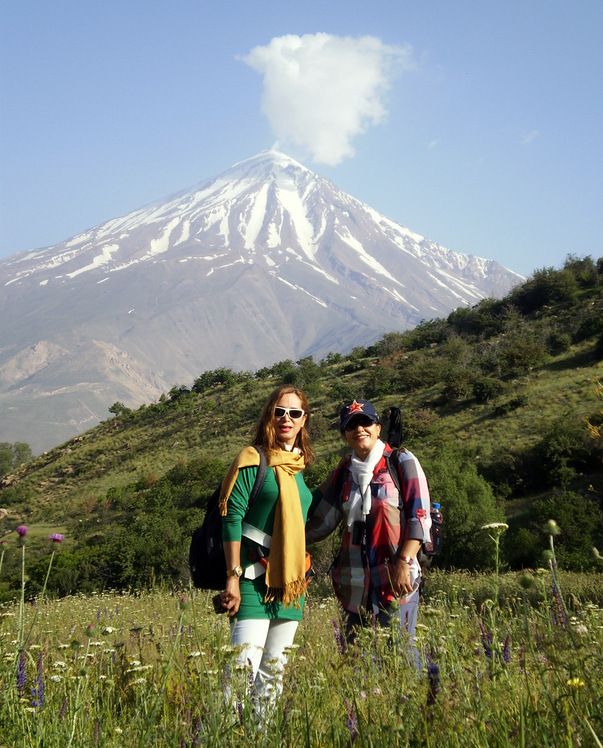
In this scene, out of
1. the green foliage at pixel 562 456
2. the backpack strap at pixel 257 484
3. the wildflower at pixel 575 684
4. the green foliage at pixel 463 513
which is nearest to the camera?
the wildflower at pixel 575 684

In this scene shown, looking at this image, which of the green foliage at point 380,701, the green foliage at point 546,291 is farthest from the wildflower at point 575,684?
the green foliage at point 546,291

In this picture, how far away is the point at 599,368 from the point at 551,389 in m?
2.78

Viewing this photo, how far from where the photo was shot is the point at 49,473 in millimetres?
47500

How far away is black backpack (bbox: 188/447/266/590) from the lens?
2998 millimetres

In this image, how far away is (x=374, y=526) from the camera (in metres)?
3.33

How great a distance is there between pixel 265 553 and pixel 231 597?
0.28m

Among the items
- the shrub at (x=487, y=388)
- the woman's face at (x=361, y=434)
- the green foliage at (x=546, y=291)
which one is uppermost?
the green foliage at (x=546, y=291)

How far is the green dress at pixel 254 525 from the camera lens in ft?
9.68

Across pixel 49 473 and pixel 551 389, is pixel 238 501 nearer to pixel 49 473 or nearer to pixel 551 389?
pixel 551 389

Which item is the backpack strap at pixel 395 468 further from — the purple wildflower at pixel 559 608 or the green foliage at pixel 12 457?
the green foliage at pixel 12 457

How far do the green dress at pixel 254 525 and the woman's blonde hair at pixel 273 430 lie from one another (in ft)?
0.63

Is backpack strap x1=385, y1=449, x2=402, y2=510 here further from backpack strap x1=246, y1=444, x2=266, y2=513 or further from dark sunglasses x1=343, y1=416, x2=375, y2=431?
backpack strap x1=246, y1=444, x2=266, y2=513

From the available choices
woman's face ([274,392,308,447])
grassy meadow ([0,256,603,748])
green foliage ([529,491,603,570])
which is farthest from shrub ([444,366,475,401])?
woman's face ([274,392,308,447])

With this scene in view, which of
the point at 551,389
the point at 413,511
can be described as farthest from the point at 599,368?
the point at 413,511
